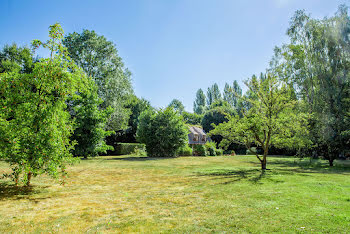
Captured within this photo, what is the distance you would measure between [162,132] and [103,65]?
13.2 meters

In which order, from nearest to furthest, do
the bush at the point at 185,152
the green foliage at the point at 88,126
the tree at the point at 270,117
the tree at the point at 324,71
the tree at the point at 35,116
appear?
the tree at the point at 35,116 → the tree at the point at 270,117 → the tree at the point at 324,71 → the green foliage at the point at 88,126 → the bush at the point at 185,152

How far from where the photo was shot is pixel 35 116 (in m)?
6.80

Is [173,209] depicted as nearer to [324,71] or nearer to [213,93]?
[324,71]

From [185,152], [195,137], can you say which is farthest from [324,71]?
[195,137]

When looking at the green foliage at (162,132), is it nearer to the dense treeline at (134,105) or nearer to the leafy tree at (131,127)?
the dense treeline at (134,105)

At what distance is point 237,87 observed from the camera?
7806 cm

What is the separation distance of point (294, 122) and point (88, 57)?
2648cm

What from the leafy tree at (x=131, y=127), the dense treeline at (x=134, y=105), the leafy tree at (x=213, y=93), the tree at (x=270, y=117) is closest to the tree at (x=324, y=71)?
the dense treeline at (x=134, y=105)

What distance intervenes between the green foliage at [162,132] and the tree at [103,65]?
5.65 m

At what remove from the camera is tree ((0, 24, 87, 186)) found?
646cm

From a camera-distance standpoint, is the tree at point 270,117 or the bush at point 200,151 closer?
the tree at point 270,117

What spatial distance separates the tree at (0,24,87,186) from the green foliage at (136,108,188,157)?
61.9ft

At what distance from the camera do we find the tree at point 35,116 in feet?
21.2

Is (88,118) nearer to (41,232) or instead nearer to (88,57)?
(88,57)
